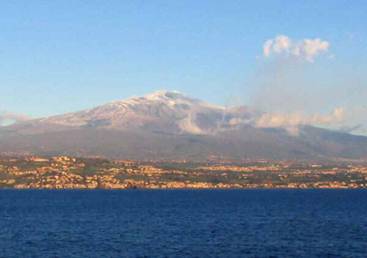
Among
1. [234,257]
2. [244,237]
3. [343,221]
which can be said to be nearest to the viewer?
[234,257]

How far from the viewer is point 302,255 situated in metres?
102

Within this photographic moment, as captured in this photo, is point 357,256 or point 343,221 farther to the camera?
point 343,221

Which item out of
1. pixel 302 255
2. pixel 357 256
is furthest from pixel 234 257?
pixel 357 256

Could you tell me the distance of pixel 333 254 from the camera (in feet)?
341

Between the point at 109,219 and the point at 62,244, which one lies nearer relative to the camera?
the point at 62,244

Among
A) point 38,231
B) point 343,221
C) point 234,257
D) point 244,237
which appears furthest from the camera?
point 343,221

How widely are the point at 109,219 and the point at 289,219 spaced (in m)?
37.4

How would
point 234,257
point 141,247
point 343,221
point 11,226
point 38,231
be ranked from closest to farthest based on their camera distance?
point 234,257
point 141,247
point 38,231
point 11,226
point 343,221

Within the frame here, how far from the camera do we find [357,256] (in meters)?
102

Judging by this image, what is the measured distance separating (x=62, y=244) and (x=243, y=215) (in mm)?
72477

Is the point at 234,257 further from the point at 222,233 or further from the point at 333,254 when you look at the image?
the point at 222,233

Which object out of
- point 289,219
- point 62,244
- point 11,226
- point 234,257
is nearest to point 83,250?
point 62,244

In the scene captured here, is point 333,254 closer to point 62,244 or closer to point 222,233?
point 222,233

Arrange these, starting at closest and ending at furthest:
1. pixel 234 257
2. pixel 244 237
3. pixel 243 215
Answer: pixel 234 257, pixel 244 237, pixel 243 215
